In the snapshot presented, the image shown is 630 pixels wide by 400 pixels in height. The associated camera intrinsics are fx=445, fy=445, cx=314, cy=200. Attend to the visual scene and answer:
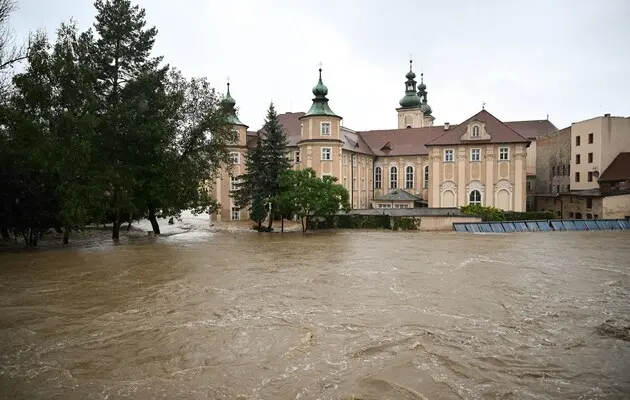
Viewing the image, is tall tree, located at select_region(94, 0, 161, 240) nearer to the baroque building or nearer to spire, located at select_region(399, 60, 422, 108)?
the baroque building

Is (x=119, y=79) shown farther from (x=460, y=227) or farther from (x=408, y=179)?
(x=408, y=179)

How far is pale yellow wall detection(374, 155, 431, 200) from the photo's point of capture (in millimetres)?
46000

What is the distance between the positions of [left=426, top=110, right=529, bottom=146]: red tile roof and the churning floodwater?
22.7m

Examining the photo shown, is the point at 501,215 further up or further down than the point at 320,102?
further down

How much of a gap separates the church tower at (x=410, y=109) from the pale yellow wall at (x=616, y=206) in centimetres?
3003

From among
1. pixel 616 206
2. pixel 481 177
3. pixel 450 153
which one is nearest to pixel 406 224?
pixel 481 177

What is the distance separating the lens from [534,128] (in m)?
53.0

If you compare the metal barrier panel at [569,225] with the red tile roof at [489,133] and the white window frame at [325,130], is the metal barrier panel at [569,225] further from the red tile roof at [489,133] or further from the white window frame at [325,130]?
the white window frame at [325,130]

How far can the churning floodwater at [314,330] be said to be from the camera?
6.14m

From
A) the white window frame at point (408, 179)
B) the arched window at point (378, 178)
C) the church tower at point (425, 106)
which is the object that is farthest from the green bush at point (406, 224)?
the church tower at point (425, 106)

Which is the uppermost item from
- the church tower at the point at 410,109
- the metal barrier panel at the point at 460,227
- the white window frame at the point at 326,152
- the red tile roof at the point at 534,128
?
the church tower at the point at 410,109

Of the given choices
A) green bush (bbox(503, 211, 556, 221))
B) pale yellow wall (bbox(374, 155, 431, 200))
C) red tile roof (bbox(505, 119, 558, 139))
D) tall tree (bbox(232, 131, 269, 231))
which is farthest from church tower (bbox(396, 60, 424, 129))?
tall tree (bbox(232, 131, 269, 231))

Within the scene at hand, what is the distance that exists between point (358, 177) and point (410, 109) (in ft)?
70.8

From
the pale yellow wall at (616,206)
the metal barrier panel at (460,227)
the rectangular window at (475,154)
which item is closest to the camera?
the metal barrier panel at (460,227)
